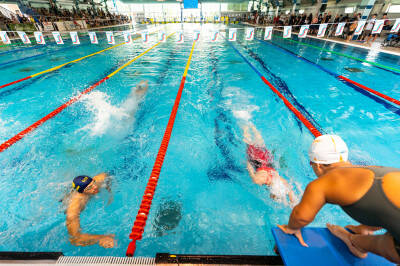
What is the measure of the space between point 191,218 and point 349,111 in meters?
4.23

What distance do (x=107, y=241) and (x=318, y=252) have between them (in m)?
1.87

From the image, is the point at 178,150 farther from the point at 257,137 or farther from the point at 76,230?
the point at 76,230

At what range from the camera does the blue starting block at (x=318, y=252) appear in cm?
113

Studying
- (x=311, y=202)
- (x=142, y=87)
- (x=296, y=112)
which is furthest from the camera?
(x=142, y=87)

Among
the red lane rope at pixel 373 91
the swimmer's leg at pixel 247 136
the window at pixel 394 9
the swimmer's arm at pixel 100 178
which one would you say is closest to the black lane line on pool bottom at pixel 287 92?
the swimmer's leg at pixel 247 136

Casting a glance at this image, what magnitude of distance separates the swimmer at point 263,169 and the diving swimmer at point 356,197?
46.2 inches

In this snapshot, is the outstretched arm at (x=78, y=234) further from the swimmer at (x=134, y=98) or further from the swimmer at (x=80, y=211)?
the swimmer at (x=134, y=98)

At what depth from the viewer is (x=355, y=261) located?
45.4 inches

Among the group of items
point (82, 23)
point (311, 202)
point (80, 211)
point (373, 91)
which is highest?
point (82, 23)

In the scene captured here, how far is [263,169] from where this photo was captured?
8.77ft

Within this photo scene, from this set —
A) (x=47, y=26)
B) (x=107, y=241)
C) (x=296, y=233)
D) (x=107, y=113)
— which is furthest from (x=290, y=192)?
(x=47, y=26)

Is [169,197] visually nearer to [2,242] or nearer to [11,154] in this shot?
[2,242]

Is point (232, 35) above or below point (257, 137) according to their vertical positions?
above

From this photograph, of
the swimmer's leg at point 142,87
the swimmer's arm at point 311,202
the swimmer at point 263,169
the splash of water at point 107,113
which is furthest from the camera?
the swimmer's leg at point 142,87
